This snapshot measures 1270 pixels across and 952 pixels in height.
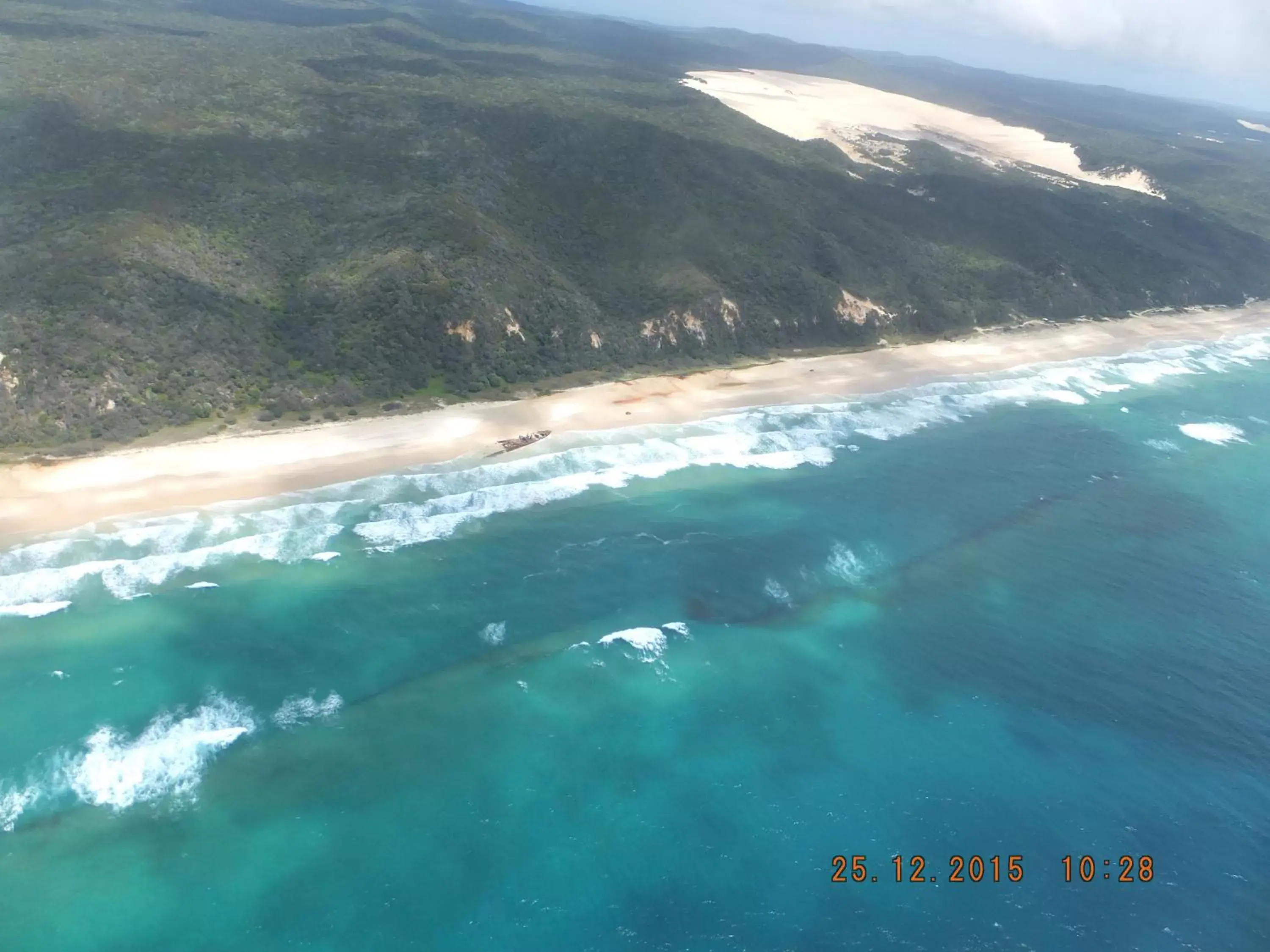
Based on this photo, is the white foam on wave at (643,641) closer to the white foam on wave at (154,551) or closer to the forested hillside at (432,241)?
the white foam on wave at (154,551)

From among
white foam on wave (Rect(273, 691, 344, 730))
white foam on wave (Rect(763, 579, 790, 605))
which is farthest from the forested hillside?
white foam on wave (Rect(763, 579, 790, 605))

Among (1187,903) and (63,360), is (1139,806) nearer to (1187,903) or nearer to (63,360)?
(1187,903)

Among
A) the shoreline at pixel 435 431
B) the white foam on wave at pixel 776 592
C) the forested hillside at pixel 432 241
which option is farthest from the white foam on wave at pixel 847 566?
the forested hillside at pixel 432 241

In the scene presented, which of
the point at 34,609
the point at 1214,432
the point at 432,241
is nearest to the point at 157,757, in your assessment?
the point at 34,609

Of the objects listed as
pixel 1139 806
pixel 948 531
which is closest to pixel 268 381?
pixel 948 531

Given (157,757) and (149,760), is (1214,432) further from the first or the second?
(149,760)

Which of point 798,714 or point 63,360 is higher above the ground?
point 63,360

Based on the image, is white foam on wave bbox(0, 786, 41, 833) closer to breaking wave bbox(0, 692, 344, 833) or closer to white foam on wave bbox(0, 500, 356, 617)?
breaking wave bbox(0, 692, 344, 833)
